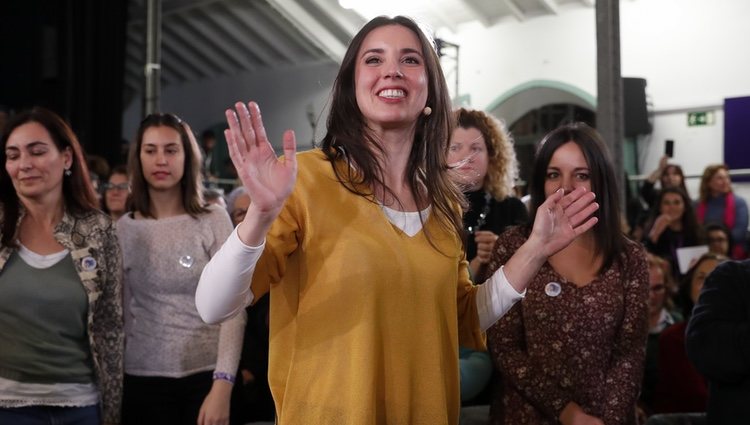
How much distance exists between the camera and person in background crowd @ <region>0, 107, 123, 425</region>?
236 centimetres

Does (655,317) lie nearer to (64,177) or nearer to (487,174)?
(487,174)

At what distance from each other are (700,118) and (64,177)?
7.00 meters

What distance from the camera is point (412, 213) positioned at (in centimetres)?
160

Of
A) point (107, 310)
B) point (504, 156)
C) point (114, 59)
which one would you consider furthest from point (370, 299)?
point (114, 59)

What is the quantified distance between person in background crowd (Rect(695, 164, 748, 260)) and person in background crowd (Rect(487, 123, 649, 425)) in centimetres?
412

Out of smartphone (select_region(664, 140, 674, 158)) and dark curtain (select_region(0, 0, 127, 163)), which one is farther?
dark curtain (select_region(0, 0, 127, 163))

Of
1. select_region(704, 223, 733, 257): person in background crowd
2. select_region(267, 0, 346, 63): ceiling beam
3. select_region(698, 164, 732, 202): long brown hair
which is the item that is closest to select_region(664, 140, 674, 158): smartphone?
select_region(698, 164, 732, 202): long brown hair

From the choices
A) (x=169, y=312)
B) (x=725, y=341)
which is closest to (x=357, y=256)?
(x=725, y=341)

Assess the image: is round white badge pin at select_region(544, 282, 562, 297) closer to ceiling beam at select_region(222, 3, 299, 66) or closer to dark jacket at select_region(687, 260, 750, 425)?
dark jacket at select_region(687, 260, 750, 425)

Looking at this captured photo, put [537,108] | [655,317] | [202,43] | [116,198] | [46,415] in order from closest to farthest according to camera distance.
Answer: [46,415] < [655,317] < [116,198] < [537,108] < [202,43]

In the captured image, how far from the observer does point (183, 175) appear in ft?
9.29

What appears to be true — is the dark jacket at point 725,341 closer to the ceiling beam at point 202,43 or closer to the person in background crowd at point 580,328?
the person in background crowd at point 580,328

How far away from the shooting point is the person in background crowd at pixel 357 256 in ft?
4.55

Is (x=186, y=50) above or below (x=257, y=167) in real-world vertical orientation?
above
